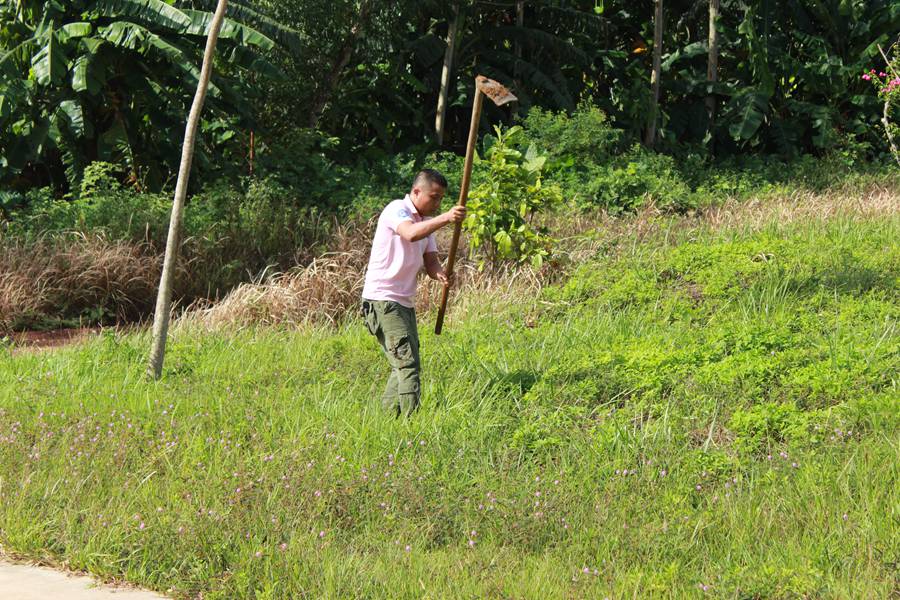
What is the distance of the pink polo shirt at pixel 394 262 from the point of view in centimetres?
683

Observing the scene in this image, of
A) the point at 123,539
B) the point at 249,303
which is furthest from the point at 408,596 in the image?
the point at 249,303

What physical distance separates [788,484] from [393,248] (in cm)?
277

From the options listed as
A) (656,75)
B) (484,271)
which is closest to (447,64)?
(656,75)

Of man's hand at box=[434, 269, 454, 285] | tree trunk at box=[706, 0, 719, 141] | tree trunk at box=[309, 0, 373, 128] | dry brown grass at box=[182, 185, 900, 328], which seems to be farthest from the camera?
tree trunk at box=[706, 0, 719, 141]

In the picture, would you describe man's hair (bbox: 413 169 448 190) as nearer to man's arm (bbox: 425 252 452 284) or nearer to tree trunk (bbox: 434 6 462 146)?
man's arm (bbox: 425 252 452 284)

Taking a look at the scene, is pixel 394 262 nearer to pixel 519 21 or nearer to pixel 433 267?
pixel 433 267

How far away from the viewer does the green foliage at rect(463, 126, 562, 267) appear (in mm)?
10898

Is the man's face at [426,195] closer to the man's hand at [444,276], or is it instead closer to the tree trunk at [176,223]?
the man's hand at [444,276]

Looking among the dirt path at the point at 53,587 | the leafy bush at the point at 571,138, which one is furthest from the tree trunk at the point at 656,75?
the dirt path at the point at 53,587

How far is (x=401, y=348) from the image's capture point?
6.82 metres

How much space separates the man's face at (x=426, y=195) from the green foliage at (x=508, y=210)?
12.6 feet

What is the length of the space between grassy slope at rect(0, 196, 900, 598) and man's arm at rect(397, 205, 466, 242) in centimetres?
112

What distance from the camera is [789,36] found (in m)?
21.8

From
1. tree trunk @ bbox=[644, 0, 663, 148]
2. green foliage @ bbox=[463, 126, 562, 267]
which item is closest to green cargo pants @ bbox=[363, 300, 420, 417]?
green foliage @ bbox=[463, 126, 562, 267]
